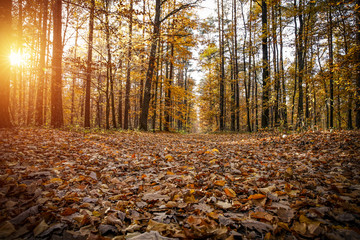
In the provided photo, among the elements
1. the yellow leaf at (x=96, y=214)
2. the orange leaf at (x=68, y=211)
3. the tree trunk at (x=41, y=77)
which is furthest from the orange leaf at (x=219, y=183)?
the tree trunk at (x=41, y=77)

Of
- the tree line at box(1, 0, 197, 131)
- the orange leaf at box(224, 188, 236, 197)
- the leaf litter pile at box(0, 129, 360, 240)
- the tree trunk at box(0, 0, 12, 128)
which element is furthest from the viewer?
the tree line at box(1, 0, 197, 131)

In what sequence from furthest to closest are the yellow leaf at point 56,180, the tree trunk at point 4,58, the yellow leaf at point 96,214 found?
the tree trunk at point 4,58 < the yellow leaf at point 56,180 < the yellow leaf at point 96,214

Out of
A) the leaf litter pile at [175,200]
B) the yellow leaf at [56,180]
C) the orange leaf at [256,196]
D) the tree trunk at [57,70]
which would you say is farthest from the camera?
the tree trunk at [57,70]

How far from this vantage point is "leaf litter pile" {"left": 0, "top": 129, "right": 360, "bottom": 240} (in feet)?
4.11

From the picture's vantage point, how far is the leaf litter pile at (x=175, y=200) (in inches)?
49.3

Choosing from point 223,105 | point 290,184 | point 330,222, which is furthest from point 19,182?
point 223,105

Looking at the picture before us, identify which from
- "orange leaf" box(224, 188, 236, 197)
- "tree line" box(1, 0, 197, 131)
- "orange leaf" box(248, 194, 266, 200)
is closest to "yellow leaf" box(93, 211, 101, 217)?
"orange leaf" box(224, 188, 236, 197)

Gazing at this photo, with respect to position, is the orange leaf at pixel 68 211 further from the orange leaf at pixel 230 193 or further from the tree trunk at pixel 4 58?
the tree trunk at pixel 4 58

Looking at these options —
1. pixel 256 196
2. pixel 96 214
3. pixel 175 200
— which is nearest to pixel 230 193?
pixel 256 196

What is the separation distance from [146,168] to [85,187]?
1.22 meters

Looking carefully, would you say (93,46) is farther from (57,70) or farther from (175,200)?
(175,200)

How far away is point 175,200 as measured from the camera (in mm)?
1847

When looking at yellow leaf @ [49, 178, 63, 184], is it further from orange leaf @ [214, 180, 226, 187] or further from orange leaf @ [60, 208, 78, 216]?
orange leaf @ [214, 180, 226, 187]

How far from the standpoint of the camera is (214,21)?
17.2 meters
